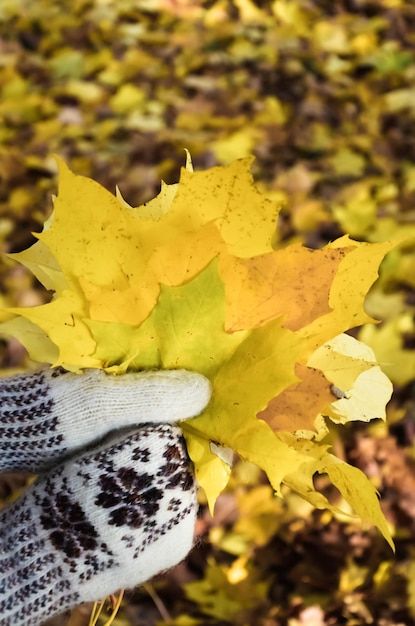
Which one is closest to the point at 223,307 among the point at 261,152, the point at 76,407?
the point at 76,407

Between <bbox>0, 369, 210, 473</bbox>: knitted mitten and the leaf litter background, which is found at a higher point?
<bbox>0, 369, 210, 473</bbox>: knitted mitten

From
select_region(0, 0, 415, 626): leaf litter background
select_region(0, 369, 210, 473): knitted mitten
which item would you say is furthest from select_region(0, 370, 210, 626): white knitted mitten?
select_region(0, 0, 415, 626): leaf litter background

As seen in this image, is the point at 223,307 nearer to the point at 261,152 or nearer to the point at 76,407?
the point at 76,407

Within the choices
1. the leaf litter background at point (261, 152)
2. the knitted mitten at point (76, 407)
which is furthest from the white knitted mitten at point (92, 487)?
the leaf litter background at point (261, 152)

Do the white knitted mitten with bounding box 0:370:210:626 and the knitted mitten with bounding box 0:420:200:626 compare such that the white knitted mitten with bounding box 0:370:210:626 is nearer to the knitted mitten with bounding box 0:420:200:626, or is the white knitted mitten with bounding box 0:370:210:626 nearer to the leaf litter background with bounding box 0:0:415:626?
the knitted mitten with bounding box 0:420:200:626

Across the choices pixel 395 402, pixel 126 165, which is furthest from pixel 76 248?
pixel 126 165

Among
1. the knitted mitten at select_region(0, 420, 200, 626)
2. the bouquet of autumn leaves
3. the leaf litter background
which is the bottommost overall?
the leaf litter background
